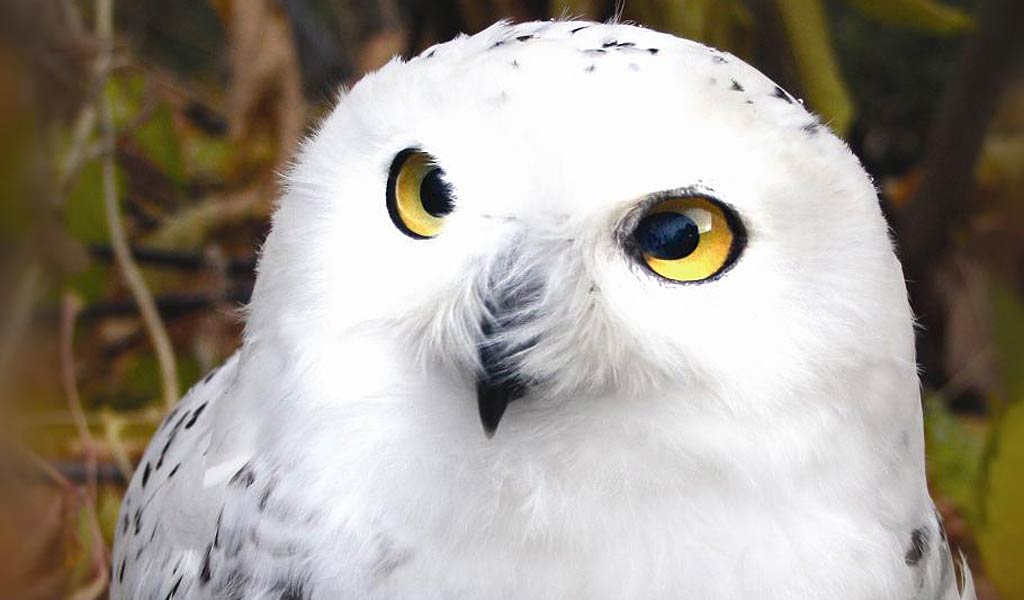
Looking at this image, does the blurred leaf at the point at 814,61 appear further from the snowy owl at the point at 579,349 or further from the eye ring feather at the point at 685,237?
the eye ring feather at the point at 685,237

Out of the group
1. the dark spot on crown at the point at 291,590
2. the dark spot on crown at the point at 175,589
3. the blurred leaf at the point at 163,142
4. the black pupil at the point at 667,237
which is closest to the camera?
the black pupil at the point at 667,237

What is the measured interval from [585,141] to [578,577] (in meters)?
0.33

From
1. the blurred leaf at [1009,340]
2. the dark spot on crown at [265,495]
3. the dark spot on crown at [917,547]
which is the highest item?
the dark spot on crown at [265,495]

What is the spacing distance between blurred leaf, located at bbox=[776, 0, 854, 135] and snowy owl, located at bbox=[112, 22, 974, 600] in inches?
20.8

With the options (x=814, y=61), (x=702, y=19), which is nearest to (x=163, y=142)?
(x=702, y=19)

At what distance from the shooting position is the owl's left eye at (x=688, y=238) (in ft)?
→ 2.34

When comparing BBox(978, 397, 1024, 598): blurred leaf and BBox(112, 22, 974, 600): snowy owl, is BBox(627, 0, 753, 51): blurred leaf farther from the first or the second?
BBox(978, 397, 1024, 598): blurred leaf

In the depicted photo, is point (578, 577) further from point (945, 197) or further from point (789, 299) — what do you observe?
point (945, 197)

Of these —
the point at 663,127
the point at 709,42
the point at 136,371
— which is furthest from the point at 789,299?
the point at 136,371

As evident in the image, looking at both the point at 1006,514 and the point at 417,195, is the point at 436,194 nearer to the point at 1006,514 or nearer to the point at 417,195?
the point at 417,195

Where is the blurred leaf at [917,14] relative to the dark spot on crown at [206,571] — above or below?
above

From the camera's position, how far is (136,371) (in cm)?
198

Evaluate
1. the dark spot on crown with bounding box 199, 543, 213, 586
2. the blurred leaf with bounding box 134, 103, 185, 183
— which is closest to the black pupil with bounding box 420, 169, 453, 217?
the dark spot on crown with bounding box 199, 543, 213, 586

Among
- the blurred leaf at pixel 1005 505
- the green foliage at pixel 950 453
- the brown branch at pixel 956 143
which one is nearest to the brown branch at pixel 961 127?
the brown branch at pixel 956 143
